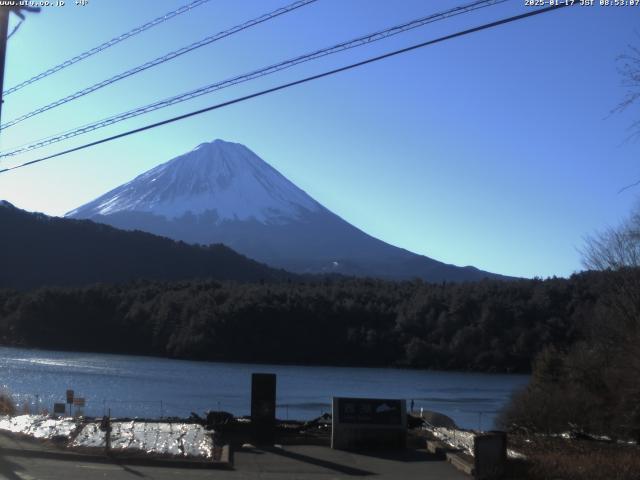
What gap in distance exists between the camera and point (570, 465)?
14.2m

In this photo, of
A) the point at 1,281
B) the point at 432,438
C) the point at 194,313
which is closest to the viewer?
the point at 432,438

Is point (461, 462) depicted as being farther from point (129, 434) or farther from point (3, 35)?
point (3, 35)

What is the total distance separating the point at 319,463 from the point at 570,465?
14.1ft

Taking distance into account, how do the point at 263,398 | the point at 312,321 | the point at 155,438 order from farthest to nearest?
the point at 312,321 → the point at 263,398 → the point at 155,438

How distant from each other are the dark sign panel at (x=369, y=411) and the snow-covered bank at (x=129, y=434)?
270 cm

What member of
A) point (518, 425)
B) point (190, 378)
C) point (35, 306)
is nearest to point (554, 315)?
point (190, 378)

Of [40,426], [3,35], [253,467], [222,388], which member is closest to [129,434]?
[40,426]

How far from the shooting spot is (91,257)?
105688 millimetres

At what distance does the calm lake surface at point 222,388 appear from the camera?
3728 cm

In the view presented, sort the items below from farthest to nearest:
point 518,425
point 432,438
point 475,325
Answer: point 475,325
point 518,425
point 432,438

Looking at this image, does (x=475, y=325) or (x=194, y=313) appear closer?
(x=475, y=325)

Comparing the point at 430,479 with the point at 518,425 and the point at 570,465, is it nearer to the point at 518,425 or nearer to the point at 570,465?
the point at 570,465

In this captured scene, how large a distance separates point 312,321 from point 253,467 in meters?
61.9

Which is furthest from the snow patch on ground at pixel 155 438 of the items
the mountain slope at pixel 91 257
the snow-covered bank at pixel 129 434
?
the mountain slope at pixel 91 257
